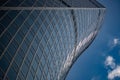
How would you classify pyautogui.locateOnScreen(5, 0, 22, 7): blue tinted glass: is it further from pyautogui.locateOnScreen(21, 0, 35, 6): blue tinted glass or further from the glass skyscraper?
pyautogui.locateOnScreen(21, 0, 35, 6): blue tinted glass

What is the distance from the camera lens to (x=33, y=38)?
40062mm

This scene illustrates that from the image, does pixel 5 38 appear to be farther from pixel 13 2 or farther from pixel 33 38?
pixel 33 38

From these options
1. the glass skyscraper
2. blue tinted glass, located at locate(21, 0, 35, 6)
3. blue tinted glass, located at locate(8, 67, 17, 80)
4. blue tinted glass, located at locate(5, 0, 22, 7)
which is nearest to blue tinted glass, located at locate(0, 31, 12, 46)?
the glass skyscraper

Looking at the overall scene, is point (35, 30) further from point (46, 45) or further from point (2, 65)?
point (2, 65)

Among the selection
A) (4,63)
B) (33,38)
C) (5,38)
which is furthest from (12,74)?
(33,38)

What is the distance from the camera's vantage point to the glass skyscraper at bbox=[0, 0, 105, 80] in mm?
29953

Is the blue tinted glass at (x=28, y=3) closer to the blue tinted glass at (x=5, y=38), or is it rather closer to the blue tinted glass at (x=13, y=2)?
the blue tinted glass at (x=13, y=2)

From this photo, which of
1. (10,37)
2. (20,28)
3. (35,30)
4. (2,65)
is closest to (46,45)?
(35,30)

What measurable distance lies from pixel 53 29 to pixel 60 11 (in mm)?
6134

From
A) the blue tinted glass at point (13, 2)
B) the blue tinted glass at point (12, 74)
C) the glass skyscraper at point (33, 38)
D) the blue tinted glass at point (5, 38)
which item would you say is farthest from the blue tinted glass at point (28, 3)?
the blue tinted glass at point (12, 74)

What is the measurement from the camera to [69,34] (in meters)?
68.2

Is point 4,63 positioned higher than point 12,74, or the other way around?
point 4,63

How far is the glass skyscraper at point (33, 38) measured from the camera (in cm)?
2995

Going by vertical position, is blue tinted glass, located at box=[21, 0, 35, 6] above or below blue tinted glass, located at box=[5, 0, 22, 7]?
below
